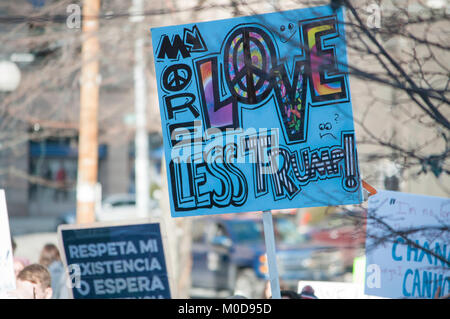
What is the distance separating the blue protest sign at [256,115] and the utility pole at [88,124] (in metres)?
5.67

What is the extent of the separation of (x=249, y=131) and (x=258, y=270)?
9.72 meters

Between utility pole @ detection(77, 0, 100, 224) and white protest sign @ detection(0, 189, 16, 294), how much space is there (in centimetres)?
463

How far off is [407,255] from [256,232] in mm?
9634

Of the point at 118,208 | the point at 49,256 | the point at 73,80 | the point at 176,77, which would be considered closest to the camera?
the point at 176,77

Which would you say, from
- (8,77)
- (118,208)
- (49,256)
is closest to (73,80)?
(8,77)

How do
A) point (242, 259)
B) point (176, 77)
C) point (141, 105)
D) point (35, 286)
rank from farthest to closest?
1. point (242, 259)
2. point (141, 105)
3. point (35, 286)
4. point (176, 77)

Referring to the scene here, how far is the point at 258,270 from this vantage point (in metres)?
13.6

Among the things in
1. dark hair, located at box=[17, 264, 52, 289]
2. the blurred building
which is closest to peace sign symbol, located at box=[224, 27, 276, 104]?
the blurred building

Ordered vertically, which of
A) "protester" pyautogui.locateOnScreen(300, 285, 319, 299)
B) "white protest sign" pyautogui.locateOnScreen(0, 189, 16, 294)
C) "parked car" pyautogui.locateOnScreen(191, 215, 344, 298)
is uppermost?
"white protest sign" pyautogui.locateOnScreen(0, 189, 16, 294)

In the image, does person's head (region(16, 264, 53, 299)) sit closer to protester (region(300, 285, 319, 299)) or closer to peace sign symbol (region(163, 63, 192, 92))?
peace sign symbol (region(163, 63, 192, 92))

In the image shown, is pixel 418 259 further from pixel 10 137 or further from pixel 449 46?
pixel 10 137

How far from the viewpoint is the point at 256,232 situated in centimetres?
1459

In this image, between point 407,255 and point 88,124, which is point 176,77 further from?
point 88,124

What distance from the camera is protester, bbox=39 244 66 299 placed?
18.8ft
